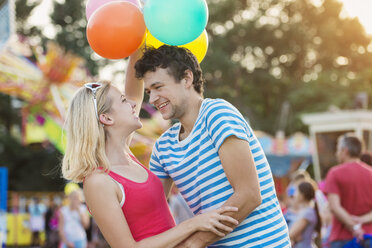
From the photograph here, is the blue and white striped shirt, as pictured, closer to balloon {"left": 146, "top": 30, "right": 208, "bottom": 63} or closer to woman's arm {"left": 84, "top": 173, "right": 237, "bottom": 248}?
woman's arm {"left": 84, "top": 173, "right": 237, "bottom": 248}

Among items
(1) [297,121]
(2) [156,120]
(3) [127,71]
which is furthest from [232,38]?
(3) [127,71]

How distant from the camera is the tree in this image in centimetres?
2825

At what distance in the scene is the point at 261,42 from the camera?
98.0 feet

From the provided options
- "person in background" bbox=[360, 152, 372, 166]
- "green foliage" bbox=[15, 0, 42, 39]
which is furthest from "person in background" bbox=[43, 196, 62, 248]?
"green foliage" bbox=[15, 0, 42, 39]

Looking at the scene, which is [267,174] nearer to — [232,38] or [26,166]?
[26,166]

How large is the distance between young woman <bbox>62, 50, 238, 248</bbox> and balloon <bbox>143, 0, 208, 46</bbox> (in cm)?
39

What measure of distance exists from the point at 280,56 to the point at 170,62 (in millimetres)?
29196

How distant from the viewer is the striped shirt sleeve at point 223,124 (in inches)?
86.8

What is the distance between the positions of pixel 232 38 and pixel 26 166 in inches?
547

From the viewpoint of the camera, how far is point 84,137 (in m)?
2.37

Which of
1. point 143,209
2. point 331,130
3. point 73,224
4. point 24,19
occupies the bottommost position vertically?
point 331,130

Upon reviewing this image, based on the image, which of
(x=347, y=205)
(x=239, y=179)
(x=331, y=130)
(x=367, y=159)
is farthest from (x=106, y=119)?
(x=331, y=130)

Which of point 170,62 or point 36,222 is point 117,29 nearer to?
point 170,62

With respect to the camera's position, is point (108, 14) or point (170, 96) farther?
point (108, 14)
